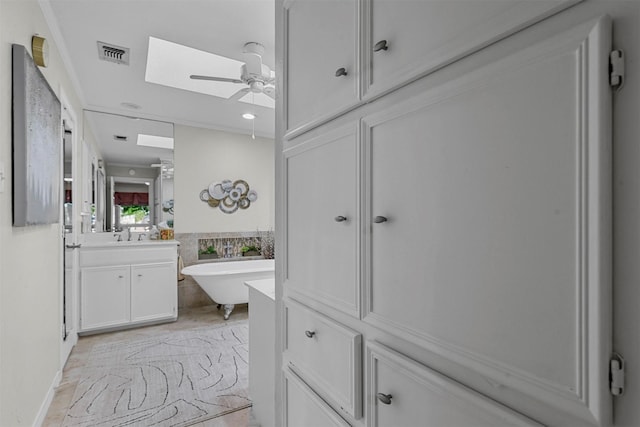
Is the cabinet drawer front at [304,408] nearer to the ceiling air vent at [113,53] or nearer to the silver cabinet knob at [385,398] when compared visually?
the silver cabinet knob at [385,398]

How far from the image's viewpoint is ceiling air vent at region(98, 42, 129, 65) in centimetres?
239

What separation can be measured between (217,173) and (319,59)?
12.3 feet

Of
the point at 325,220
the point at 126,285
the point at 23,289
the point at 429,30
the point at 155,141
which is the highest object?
the point at 155,141

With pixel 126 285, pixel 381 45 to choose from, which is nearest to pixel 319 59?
pixel 381 45

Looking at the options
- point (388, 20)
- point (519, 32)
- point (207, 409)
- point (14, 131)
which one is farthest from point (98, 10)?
point (207, 409)

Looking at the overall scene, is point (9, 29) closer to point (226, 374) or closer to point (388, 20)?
point (388, 20)

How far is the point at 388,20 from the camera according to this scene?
83cm

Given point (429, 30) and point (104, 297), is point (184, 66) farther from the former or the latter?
point (429, 30)

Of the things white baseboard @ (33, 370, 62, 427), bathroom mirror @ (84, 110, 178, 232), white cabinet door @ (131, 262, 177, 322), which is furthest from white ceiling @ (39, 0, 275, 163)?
white baseboard @ (33, 370, 62, 427)

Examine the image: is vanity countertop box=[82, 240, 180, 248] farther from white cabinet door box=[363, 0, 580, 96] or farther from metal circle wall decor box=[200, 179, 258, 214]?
white cabinet door box=[363, 0, 580, 96]

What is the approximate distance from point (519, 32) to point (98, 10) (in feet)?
7.78

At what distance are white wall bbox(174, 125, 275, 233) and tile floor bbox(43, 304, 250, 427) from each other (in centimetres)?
111

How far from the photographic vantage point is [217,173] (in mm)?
4574

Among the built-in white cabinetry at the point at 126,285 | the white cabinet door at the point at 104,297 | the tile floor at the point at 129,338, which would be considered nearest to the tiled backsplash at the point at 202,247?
the tile floor at the point at 129,338
